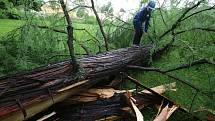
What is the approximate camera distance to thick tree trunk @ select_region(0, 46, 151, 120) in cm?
374

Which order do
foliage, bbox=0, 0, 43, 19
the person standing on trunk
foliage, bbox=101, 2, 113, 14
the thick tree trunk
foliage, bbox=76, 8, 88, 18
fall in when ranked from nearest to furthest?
the thick tree trunk
foliage, bbox=0, 0, 43, 19
foliage, bbox=76, 8, 88, 18
foliage, bbox=101, 2, 113, 14
the person standing on trunk

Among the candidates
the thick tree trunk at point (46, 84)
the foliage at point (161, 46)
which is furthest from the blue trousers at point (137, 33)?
the thick tree trunk at point (46, 84)

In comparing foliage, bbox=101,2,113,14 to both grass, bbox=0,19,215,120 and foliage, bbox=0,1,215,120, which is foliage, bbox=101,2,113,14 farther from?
grass, bbox=0,19,215,120

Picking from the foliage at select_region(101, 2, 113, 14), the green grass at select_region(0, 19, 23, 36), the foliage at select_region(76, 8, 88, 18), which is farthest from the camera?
the green grass at select_region(0, 19, 23, 36)

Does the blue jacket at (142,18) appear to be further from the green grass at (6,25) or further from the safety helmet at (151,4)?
the green grass at (6,25)

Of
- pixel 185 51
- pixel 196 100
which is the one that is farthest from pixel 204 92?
pixel 185 51

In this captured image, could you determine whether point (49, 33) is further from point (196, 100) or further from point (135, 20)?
point (196, 100)

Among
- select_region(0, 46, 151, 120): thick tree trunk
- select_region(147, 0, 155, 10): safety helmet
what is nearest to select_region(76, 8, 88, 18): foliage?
select_region(147, 0, 155, 10): safety helmet

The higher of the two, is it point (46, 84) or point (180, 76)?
point (46, 84)

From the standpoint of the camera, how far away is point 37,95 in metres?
3.93

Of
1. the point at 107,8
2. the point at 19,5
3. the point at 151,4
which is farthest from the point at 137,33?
the point at 19,5

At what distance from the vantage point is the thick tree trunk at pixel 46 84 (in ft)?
12.3

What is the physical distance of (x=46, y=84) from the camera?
13.4 feet

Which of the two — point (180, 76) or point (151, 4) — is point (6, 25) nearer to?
point (151, 4)
